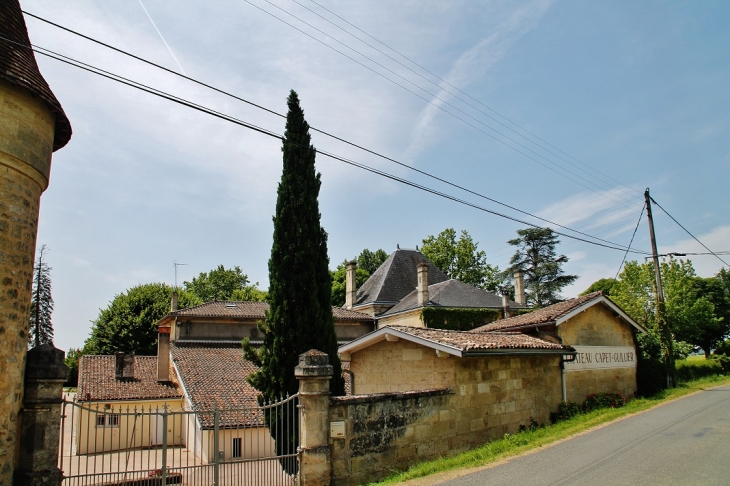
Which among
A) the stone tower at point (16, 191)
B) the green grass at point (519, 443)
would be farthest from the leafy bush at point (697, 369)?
the stone tower at point (16, 191)

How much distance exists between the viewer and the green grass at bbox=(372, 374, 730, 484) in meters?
9.13

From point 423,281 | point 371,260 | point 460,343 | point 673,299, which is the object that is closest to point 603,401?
point 460,343

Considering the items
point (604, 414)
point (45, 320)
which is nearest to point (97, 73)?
point (604, 414)

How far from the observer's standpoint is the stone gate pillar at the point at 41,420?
23.4 ft

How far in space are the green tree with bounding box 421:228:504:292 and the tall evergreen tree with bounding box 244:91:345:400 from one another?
1559 inches

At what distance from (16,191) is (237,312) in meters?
22.5

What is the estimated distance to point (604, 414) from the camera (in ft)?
46.9

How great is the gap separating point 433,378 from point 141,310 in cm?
3344

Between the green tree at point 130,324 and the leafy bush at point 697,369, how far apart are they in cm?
3349

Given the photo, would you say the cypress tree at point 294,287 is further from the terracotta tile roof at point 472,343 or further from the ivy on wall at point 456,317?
the ivy on wall at point 456,317

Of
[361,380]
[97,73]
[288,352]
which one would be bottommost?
[361,380]

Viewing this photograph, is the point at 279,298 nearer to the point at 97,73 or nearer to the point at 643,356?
the point at 97,73

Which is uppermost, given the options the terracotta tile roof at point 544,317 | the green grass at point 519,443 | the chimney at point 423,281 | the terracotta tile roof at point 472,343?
the chimney at point 423,281

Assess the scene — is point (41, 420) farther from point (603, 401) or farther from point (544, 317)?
point (603, 401)
